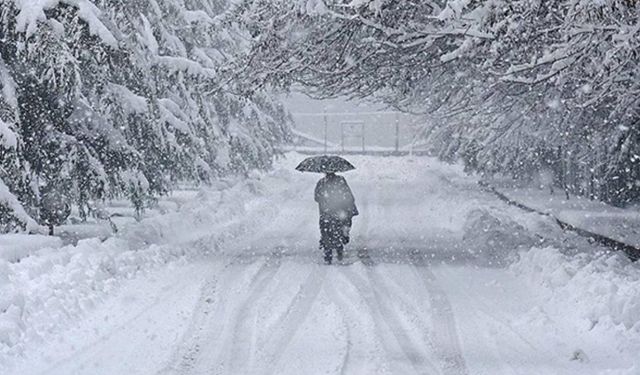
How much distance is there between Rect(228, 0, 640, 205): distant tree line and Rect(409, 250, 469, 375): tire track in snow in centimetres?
291

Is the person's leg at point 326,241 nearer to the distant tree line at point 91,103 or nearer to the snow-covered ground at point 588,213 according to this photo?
the distant tree line at point 91,103

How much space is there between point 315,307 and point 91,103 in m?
7.33

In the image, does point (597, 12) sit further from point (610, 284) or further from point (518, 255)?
point (518, 255)

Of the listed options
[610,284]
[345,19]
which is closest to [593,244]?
[610,284]

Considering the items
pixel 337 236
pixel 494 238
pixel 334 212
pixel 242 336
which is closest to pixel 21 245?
pixel 242 336

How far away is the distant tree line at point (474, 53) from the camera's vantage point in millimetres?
8617

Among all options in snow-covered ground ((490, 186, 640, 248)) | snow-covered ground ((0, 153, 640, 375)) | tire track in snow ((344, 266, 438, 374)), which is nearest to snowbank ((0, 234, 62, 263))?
snow-covered ground ((0, 153, 640, 375))

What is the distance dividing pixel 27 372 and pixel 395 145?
6990 centimetres

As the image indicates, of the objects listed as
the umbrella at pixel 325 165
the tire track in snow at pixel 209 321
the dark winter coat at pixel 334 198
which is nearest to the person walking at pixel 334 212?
the dark winter coat at pixel 334 198

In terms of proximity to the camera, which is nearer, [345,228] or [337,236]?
[337,236]

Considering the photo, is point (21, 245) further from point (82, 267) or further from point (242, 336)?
point (242, 336)

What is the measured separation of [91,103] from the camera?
15312mm

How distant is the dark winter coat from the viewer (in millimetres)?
14820

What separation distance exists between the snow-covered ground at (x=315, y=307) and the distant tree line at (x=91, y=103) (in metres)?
1.32
